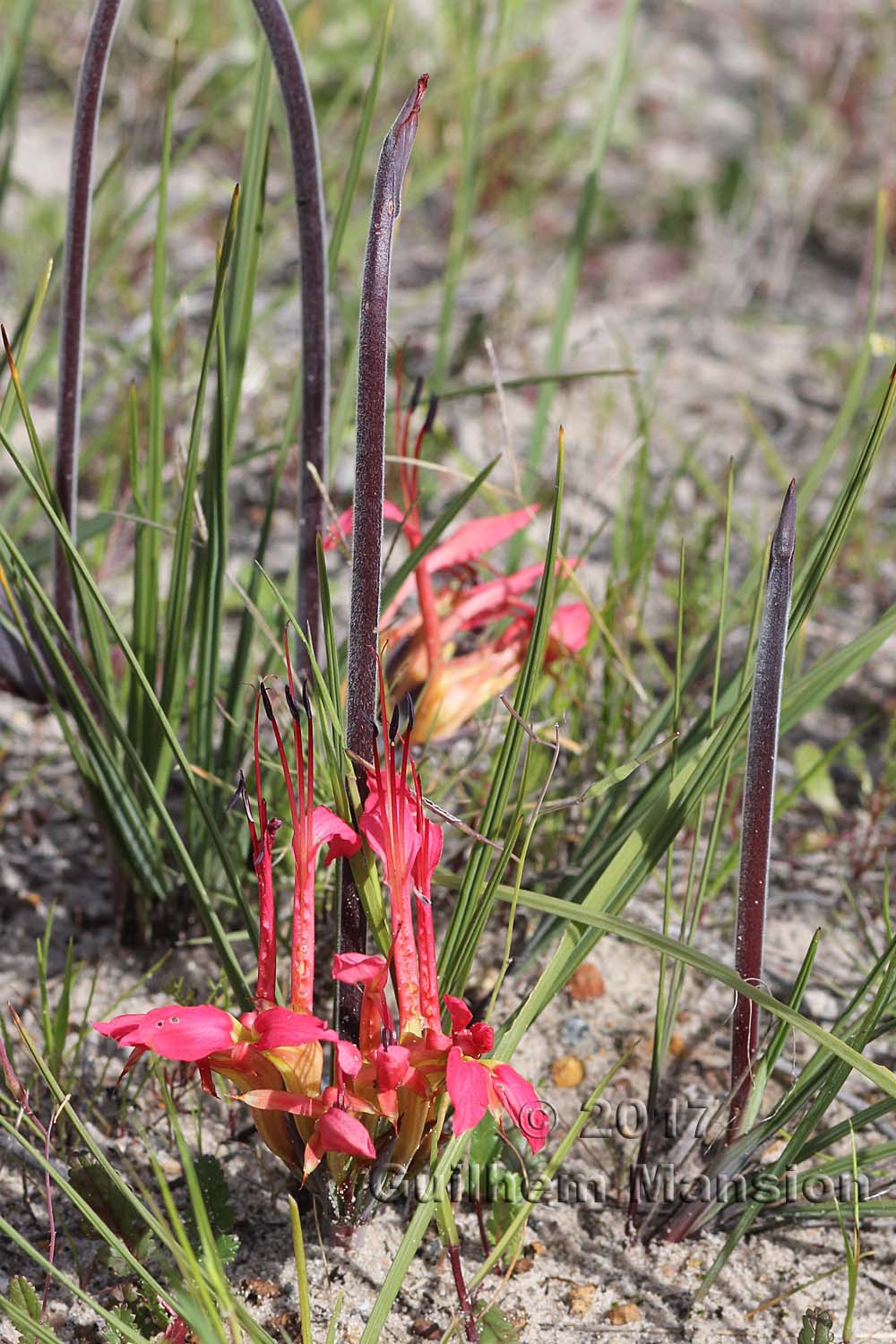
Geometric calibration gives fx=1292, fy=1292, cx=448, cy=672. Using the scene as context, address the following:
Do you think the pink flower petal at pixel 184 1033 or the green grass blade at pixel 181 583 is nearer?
the pink flower petal at pixel 184 1033

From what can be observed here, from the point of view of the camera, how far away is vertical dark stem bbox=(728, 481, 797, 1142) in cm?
97

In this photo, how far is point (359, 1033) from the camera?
101 centimetres

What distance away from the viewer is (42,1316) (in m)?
Result: 1.07

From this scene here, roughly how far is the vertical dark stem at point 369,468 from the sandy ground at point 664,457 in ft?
1.21

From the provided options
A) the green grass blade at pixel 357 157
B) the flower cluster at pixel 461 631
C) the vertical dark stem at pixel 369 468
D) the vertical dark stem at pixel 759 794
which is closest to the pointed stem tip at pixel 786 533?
the vertical dark stem at pixel 759 794

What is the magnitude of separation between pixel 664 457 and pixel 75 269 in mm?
1490

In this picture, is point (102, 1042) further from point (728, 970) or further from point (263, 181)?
point (263, 181)

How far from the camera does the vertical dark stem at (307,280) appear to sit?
1146 millimetres

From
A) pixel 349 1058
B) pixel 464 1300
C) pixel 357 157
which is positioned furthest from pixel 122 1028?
pixel 357 157

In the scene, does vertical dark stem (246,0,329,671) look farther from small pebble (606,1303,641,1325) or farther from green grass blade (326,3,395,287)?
small pebble (606,1303,641,1325)

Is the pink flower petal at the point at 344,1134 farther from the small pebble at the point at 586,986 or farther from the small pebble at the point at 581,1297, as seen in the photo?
the small pebble at the point at 586,986

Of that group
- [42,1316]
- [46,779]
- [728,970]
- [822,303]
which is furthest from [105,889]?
[822,303]

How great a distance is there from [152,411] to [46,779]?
0.64 m

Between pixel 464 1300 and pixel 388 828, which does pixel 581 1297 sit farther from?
pixel 388 828
